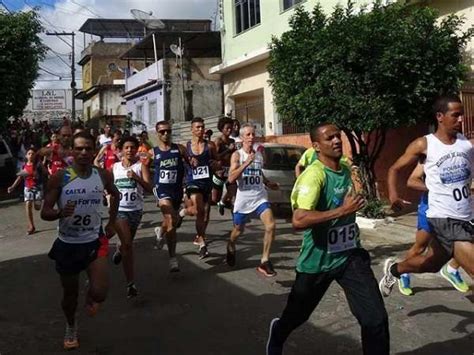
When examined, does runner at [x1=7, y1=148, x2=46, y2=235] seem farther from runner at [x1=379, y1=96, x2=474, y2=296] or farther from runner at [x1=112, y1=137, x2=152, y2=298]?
runner at [x1=379, y1=96, x2=474, y2=296]

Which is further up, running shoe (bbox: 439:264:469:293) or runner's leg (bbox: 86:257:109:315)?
runner's leg (bbox: 86:257:109:315)

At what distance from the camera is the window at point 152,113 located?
94.1 ft

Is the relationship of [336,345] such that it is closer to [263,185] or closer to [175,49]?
[263,185]

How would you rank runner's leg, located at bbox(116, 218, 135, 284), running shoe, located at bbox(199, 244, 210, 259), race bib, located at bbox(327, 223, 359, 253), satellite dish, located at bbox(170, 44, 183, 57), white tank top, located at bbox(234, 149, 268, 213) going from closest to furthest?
race bib, located at bbox(327, 223, 359, 253) → runner's leg, located at bbox(116, 218, 135, 284) → white tank top, located at bbox(234, 149, 268, 213) → running shoe, located at bbox(199, 244, 210, 259) → satellite dish, located at bbox(170, 44, 183, 57)

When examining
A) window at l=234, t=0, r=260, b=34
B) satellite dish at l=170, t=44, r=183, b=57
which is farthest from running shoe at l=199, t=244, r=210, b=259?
satellite dish at l=170, t=44, r=183, b=57

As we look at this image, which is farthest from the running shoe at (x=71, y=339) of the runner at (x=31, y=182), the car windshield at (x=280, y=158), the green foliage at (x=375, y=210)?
the car windshield at (x=280, y=158)

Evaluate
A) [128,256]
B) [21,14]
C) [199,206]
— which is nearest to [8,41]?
[21,14]

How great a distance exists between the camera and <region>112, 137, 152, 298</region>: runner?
21.4 ft

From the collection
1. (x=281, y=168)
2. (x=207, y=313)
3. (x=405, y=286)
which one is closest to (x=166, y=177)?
(x=207, y=313)

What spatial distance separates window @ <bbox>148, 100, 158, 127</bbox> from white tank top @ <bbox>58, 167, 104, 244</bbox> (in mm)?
23622

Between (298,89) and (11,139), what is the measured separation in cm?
1417

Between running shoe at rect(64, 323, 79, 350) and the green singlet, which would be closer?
the green singlet

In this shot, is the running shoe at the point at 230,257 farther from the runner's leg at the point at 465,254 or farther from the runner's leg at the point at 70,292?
the runner's leg at the point at 465,254

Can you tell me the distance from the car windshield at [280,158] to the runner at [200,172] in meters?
4.40
